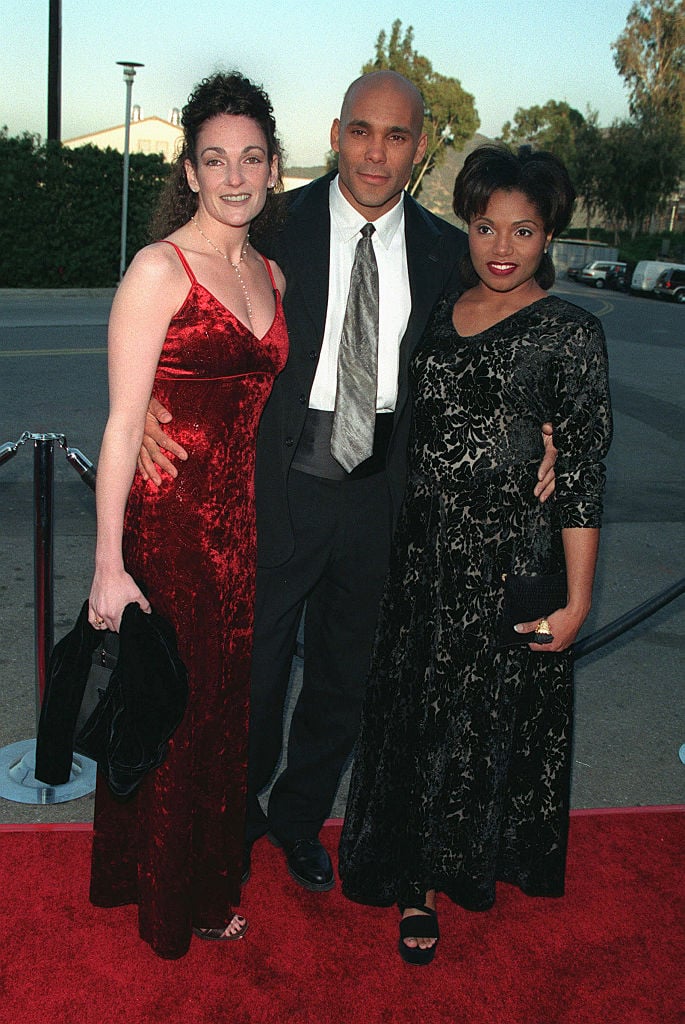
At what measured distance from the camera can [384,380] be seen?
2916mm

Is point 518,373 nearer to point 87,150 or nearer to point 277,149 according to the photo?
point 277,149

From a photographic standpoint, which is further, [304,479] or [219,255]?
[304,479]

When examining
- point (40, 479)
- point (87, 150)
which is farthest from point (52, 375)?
point (87, 150)

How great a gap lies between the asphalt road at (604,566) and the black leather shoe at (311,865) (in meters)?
0.50

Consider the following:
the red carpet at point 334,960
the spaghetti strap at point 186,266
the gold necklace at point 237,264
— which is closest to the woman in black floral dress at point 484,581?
the red carpet at point 334,960

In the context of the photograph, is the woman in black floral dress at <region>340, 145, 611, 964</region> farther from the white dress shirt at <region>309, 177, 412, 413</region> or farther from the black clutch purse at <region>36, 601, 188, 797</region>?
the black clutch purse at <region>36, 601, 188, 797</region>

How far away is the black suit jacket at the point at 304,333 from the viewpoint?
2840mm

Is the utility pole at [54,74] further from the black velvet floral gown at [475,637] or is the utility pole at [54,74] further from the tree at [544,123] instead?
the tree at [544,123]

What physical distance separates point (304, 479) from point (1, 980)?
152 cm

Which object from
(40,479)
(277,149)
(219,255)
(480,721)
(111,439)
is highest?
(277,149)

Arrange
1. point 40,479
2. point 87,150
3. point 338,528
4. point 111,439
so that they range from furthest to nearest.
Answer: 1. point 87,150
2. point 40,479
3. point 338,528
4. point 111,439

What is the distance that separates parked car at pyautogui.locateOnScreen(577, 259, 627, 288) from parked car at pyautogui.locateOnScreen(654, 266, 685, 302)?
21.2 ft

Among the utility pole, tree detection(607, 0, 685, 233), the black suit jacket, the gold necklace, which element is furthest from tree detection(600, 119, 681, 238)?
the gold necklace

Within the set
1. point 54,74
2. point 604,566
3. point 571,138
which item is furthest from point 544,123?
point 604,566
